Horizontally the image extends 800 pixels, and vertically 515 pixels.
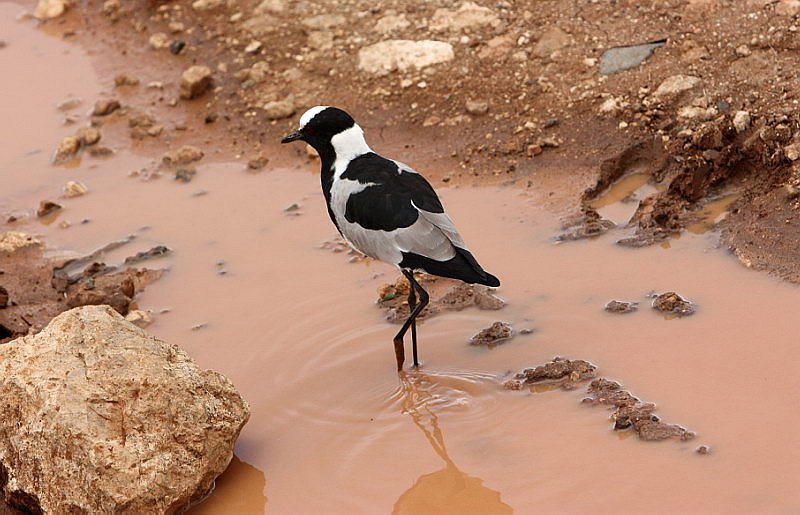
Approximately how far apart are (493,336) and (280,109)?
343 cm

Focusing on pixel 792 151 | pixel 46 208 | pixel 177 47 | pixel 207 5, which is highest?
pixel 792 151

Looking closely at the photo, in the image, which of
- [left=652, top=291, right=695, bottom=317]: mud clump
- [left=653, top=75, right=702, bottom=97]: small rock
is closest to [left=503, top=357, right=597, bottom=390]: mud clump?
[left=652, top=291, right=695, bottom=317]: mud clump

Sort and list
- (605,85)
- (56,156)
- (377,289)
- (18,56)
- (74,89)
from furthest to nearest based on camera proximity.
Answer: (18,56)
(74,89)
(56,156)
(605,85)
(377,289)

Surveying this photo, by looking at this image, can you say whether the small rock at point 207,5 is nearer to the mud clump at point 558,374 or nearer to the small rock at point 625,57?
the small rock at point 625,57

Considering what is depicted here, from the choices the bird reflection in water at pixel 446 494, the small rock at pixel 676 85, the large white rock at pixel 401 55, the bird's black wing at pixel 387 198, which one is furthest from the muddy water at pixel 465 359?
the small rock at pixel 676 85

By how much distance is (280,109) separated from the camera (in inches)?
343

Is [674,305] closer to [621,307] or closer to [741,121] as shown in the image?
[621,307]

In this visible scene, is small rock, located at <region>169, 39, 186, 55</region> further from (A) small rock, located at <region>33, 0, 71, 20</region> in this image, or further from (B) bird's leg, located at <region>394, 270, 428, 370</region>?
(B) bird's leg, located at <region>394, 270, 428, 370</region>

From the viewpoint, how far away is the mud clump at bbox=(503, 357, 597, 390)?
5535 millimetres

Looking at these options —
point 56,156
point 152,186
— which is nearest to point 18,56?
point 56,156

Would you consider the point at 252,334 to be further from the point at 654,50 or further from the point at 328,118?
the point at 654,50

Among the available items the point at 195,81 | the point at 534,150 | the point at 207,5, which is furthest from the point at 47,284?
the point at 207,5

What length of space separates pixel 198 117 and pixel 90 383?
4.60m

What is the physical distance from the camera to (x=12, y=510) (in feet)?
16.8
